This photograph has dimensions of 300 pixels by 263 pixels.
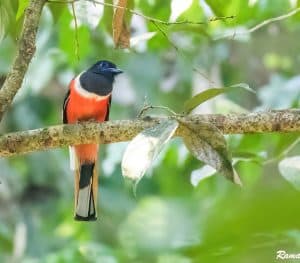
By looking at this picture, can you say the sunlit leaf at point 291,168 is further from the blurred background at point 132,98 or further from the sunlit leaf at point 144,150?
the sunlit leaf at point 144,150

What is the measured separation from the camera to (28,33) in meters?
1.48

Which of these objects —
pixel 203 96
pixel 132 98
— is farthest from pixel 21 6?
pixel 132 98

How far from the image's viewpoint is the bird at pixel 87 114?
262 cm

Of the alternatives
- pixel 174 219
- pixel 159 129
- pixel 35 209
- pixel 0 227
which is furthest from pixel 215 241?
pixel 35 209

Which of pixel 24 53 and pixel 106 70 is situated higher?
pixel 106 70

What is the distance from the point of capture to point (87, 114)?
2635 millimetres

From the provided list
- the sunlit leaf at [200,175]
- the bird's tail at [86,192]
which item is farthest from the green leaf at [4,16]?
the bird's tail at [86,192]

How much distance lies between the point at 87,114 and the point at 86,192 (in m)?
0.29

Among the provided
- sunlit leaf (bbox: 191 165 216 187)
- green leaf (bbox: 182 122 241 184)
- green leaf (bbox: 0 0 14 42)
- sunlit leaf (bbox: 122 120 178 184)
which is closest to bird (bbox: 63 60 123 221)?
sunlit leaf (bbox: 191 165 216 187)

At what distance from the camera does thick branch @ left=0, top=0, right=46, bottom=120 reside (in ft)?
4.79

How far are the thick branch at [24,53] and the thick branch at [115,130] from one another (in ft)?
0.47

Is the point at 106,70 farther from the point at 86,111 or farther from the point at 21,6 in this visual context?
the point at 21,6

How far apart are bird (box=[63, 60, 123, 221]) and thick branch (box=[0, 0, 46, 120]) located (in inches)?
43.8

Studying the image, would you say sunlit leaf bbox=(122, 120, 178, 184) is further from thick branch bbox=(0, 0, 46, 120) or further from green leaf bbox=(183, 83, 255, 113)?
thick branch bbox=(0, 0, 46, 120)
